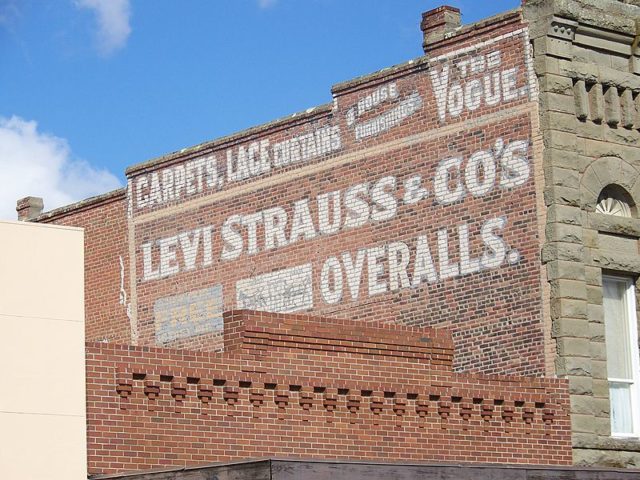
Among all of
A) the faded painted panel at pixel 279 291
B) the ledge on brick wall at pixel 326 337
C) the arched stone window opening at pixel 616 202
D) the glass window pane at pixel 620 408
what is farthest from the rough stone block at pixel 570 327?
the faded painted panel at pixel 279 291

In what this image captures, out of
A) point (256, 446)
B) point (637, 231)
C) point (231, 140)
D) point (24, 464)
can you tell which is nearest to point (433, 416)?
point (256, 446)

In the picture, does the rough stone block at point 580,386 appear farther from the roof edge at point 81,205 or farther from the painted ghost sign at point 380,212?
the roof edge at point 81,205

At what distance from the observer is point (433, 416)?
75.1 feet

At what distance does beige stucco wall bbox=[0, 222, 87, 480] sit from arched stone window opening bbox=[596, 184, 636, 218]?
1022 cm

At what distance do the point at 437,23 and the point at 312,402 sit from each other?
899 cm

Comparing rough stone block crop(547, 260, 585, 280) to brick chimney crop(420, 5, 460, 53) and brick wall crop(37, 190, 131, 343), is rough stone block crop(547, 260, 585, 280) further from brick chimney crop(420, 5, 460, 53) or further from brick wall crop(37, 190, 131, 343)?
brick wall crop(37, 190, 131, 343)

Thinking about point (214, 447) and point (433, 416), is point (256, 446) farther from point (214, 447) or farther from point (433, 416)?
point (433, 416)

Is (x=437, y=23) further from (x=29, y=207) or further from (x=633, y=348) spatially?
(x=29, y=207)

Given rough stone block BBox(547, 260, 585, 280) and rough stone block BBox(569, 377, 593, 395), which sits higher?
rough stone block BBox(547, 260, 585, 280)

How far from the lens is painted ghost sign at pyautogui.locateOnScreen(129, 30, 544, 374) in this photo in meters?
25.4

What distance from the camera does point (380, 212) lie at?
27.6m

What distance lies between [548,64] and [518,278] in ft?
12.1

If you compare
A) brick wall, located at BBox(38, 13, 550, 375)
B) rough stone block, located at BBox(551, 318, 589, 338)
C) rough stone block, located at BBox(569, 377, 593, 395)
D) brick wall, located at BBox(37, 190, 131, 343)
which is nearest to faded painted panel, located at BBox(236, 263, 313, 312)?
brick wall, located at BBox(38, 13, 550, 375)

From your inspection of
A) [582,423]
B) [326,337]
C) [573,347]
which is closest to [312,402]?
[326,337]
